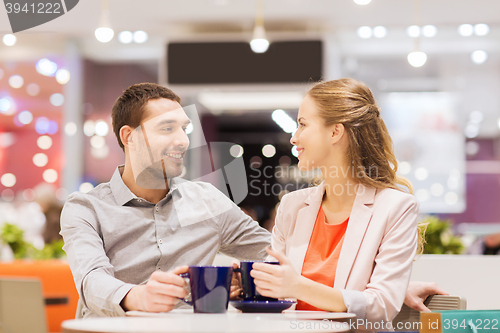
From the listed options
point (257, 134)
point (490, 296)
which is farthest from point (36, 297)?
point (257, 134)

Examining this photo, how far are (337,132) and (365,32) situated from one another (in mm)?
4141

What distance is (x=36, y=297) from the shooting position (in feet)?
7.93

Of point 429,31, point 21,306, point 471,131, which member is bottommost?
point 21,306

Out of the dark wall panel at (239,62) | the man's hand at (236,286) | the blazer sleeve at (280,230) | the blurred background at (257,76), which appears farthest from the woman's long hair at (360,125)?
the dark wall panel at (239,62)

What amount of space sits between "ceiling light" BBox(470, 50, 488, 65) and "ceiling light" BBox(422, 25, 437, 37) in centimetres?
65

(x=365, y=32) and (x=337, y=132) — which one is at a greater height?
(x=365, y=32)

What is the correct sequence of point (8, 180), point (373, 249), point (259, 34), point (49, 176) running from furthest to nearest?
point (8, 180) → point (49, 176) → point (259, 34) → point (373, 249)

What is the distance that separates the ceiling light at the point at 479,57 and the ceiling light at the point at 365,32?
1.19 metres

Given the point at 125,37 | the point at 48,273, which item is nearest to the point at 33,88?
the point at 125,37

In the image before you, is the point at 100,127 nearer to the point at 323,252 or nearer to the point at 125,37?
the point at 125,37

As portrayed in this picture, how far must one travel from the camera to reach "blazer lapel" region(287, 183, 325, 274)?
1.42m

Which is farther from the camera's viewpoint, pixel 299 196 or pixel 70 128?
pixel 70 128

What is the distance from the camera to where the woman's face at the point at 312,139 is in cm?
147

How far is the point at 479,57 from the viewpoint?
564 centimetres
